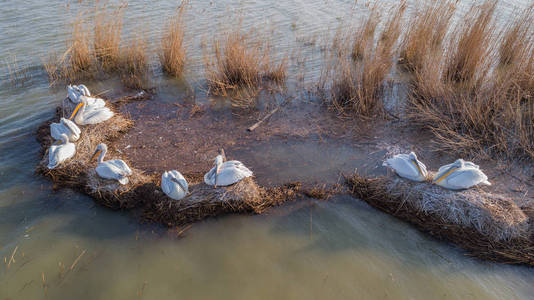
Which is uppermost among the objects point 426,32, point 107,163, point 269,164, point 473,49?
point 426,32

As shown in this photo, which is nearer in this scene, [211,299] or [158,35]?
[211,299]

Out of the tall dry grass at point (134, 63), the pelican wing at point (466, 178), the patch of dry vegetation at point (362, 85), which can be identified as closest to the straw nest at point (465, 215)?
the pelican wing at point (466, 178)

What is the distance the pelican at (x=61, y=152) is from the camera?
4.23 m

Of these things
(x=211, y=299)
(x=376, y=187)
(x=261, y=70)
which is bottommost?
(x=211, y=299)

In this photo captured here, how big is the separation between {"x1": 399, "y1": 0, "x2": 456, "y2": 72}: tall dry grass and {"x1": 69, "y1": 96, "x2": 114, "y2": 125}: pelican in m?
5.90

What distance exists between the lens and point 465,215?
12.4 feet

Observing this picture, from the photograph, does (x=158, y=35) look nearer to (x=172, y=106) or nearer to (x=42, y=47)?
(x=42, y=47)

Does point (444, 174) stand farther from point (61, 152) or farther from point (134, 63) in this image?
point (134, 63)

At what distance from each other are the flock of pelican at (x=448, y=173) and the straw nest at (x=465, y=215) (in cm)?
9

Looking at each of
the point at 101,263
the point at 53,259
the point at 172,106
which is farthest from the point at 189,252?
the point at 172,106

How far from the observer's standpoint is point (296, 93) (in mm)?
6684

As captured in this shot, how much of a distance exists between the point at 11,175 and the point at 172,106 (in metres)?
2.77

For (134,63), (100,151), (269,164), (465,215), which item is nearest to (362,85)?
(269,164)

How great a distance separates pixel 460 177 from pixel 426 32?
168 inches
